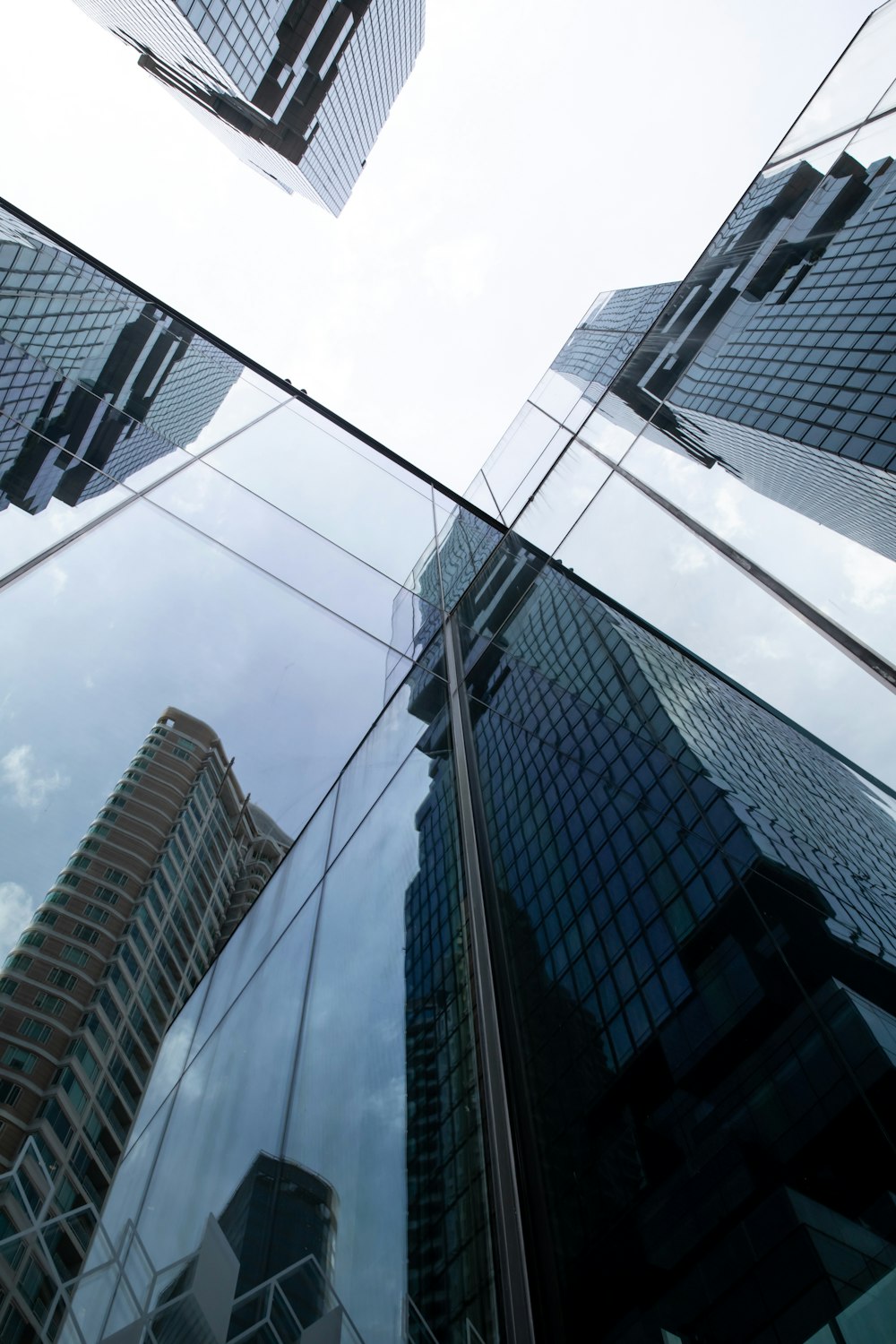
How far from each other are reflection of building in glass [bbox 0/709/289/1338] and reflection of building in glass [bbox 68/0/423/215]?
71.5 m

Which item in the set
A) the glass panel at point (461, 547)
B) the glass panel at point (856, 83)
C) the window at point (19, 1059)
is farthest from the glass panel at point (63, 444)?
the glass panel at point (856, 83)

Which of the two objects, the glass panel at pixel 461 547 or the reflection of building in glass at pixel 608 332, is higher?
the reflection of building in glass at pixel 608 332

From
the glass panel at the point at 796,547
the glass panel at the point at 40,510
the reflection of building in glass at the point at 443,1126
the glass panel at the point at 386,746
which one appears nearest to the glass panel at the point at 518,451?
the glass panel at the point at 386,746

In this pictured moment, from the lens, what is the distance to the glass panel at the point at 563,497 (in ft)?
21.1

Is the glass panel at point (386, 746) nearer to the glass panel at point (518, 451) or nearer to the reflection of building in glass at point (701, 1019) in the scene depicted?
the reflection of building in glass at point (701, 1019)

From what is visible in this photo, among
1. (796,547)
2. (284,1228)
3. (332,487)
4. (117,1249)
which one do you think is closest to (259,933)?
(117,1249)

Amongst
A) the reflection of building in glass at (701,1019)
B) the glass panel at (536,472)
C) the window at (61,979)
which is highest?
the glass panel at (536,472)

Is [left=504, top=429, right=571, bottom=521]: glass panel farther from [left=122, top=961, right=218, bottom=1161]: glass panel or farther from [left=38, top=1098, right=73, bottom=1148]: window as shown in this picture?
[left=38, top=1098, right=73, bottom=1148]: window

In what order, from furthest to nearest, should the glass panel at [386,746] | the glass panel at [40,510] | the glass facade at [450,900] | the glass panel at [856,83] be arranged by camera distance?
the glass panel at [386,746], the glass panel at [856,83], the glass panel at [40,510], the glass facade at [450,900]

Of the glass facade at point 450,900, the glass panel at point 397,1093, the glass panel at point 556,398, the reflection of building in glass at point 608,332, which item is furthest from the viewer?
the reflection of building in glass at point 608,332

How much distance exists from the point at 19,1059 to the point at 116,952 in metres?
0.70

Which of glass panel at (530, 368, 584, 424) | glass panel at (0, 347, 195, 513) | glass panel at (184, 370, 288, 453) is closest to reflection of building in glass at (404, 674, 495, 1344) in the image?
glass panel at (0, 347, 195, 513)

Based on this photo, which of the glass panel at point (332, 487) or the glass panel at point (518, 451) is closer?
the glass panel at point (332, 487)

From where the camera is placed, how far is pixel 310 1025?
3188 mm
